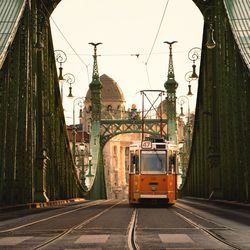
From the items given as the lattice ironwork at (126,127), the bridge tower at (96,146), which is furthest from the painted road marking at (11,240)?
the lattice ironwork at (126,127)

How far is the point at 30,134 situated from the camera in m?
27.0

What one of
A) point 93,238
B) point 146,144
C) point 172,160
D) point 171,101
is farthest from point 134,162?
point 171,101

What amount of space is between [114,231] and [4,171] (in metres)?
9.35

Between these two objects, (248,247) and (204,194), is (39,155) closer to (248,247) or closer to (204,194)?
(204,194)

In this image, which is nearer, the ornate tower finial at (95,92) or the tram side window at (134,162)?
the tram side window at (134,162)

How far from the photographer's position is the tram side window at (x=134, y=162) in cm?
2789

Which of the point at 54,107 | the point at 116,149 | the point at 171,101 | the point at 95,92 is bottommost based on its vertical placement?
the point at 54,107

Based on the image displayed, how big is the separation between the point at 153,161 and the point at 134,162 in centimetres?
73

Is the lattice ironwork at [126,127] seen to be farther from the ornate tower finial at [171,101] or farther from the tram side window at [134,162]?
the tram side window at [134,162]

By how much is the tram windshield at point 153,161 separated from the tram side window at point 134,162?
0.20 m

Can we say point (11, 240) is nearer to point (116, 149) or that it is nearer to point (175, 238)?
point (175, 238)

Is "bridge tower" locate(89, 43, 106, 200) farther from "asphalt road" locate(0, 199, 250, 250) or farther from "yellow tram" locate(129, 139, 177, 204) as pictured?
"asphalt road" locate(0, 199, 250, 250)

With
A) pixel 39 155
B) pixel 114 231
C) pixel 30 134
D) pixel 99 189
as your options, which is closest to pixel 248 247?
pixel 114 231

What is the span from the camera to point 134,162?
2798cm
